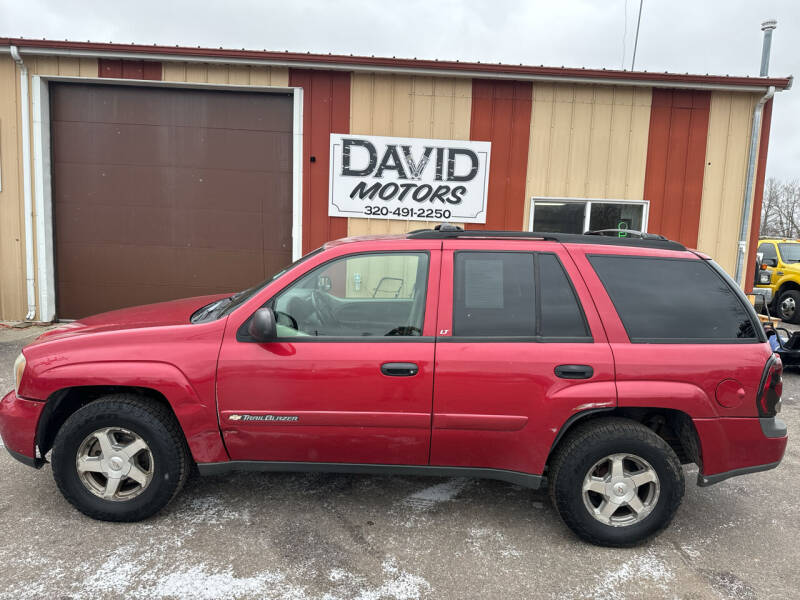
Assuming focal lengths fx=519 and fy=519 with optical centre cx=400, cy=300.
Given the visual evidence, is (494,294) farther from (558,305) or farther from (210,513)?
(210,513)

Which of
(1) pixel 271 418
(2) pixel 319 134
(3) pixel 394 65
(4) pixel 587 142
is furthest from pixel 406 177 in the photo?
(1) pixel 271 418

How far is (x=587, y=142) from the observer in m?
7.93

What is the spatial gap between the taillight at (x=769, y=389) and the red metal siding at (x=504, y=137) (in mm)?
5470

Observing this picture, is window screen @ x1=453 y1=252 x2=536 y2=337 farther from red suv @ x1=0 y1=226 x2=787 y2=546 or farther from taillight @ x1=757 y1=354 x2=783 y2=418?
taillight @ x1=757 y1=354 x2=783 y2=418

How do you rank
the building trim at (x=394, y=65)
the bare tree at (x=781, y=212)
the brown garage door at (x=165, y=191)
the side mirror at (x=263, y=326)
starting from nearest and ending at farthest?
the side mirror at (x=263, y=326) < the building trim at (x=394, y=65) < the brown garage door at (x=165, y=191) < the bare tree at (x=781, y=212)

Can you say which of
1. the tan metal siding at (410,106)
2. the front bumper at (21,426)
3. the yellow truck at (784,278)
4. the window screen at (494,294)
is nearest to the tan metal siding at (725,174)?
the yellow truck at (784,278)

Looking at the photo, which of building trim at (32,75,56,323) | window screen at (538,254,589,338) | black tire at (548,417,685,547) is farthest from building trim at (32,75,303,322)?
black tire at (548,417,685,547)

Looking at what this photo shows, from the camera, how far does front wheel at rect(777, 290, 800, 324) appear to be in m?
10.9

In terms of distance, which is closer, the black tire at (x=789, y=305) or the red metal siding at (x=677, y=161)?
the red metal siding at (x=677, y=161)

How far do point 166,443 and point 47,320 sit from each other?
6842 millimetres

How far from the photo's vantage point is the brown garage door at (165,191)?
314 inches

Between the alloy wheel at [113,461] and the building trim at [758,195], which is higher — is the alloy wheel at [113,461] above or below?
below

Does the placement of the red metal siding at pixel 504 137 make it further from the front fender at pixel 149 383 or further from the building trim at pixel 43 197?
the building trim at pixel 43 197

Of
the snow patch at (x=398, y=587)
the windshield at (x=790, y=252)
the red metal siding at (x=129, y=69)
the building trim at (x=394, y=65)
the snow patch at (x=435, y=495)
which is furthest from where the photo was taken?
the windshield at (x=790, y=252)
